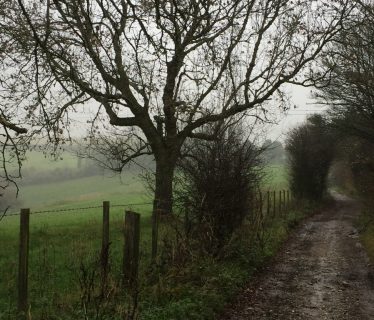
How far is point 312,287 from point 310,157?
2625cm

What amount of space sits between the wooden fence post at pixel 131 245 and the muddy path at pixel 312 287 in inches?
74.8

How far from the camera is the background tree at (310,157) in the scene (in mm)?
34344

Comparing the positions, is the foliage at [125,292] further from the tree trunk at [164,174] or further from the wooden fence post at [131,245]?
the tree trunk at [164,174]

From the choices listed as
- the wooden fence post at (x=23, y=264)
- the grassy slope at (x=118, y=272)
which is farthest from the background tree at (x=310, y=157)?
the wooden fence post at (x=23, y=264)

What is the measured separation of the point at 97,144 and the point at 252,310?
40.4ft

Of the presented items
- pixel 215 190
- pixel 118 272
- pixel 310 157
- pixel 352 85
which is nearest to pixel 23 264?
pixel 118 272

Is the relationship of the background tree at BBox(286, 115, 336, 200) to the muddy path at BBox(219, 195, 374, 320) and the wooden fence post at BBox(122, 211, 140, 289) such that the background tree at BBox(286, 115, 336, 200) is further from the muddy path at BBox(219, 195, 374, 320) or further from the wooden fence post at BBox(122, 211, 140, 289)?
the wooden fence post at BBox(122, 211, 140, 289)

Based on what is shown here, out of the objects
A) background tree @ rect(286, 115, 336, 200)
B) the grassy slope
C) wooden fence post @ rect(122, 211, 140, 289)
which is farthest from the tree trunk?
background tree @ rect(286, 115, 336, 200)

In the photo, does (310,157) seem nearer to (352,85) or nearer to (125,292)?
(352,85)

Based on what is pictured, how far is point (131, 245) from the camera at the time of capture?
8.52m

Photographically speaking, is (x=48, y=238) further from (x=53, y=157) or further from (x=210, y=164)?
(x=210, y=164)

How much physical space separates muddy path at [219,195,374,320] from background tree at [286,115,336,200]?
60.4ft

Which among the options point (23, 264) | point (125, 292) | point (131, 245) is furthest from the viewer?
point (131, 245)

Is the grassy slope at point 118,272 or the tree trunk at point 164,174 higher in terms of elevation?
the tree trunk at point 164,174
